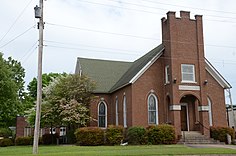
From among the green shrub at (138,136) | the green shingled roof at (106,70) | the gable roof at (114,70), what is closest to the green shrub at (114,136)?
the green shrub at (138,136)

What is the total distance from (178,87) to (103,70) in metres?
13.2

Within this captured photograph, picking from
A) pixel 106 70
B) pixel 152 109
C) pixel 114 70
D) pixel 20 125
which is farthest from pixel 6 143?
pixel 152 109

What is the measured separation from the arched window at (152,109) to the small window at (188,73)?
11.7 feet

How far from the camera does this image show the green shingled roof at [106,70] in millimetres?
39875

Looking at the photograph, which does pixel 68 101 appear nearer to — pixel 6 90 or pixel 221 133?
pixel 6 90

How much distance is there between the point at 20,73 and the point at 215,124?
38.4m

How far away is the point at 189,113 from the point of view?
34.4m

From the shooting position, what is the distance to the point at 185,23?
33.4m

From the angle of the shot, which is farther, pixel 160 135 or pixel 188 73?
pixel 188 73

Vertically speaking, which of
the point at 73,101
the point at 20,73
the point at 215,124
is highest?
the point at 20,73

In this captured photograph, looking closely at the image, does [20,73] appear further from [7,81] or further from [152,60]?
[152,60]

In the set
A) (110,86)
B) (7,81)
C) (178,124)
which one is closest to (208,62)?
(178,124)

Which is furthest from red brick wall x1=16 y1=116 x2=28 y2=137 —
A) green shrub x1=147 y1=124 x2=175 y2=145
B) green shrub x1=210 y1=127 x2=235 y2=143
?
green shrub x1=210 y1=127 x2=235 y2=143

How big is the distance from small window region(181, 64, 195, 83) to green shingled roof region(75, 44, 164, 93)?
264 inches
